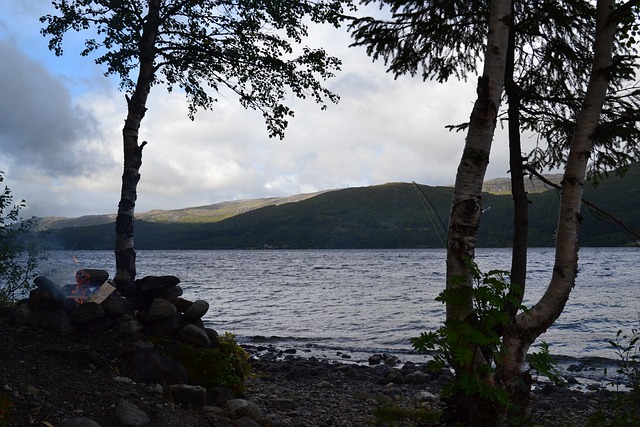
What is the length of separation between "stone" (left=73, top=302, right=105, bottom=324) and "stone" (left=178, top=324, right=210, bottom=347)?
148 cm

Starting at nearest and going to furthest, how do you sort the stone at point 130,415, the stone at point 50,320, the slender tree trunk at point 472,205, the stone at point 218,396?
the slender tree trunk at point 472,205, the stone at point 130,415, the stone at point 218,396, the stone at point 50,320

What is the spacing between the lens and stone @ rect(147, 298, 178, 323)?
30.2 feet

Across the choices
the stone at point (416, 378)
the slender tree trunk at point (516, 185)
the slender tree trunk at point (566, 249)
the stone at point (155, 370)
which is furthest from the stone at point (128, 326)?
the stone at point (416, 378)

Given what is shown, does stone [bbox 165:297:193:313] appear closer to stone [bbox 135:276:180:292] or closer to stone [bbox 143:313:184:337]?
stone [bbox 135:276:180:292]

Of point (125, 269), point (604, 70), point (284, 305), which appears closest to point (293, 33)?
point (125, 269)

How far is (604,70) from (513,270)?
10.6 ft

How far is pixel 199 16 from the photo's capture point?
13180 mm

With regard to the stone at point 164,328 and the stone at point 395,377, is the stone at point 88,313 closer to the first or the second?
the stone at point 164,328

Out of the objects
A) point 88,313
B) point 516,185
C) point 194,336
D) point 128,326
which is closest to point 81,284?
point 88,313

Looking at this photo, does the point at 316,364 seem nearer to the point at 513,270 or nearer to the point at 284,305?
the point at 513,270

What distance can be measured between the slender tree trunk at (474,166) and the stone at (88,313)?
6.27 m

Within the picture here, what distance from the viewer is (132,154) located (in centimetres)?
1207

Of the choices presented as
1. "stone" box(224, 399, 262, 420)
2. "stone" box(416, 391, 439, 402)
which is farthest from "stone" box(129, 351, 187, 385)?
"stone" box(416, 391, 439, 402)

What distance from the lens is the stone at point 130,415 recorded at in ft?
20.4
